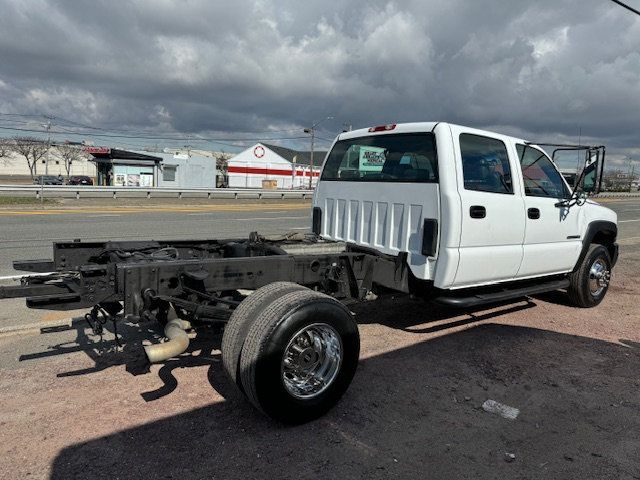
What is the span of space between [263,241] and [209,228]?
9803 mm

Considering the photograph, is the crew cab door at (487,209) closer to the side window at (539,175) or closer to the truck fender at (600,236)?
the side window at (539,175)

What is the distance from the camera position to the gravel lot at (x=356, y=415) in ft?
9.59

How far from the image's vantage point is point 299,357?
3.42 m

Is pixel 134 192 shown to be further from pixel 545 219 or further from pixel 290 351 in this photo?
pixel 290 351

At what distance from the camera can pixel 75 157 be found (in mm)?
104312

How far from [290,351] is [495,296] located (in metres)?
2.52

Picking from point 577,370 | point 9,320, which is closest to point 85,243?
point 9,320

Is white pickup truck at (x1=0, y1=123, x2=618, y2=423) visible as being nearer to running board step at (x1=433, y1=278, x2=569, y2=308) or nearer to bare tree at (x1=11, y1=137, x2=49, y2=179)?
running board step at (x1=433, y1=278, x2=569, y2=308)

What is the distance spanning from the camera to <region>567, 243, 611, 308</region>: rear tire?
6.40m

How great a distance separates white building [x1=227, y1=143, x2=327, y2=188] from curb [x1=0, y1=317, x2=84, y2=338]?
6370 cm

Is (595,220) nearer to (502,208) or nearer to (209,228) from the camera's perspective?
(502,208)

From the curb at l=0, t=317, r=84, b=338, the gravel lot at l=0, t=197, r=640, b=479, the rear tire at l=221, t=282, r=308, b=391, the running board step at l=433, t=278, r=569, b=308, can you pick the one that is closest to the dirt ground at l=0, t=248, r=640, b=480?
the gravel lot at l=0, t=197, r=640, b=479

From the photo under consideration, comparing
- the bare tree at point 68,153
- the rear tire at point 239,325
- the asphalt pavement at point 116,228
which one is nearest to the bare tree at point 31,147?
the bare tree at point 68,153

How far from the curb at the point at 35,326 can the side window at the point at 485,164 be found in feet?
13.5
